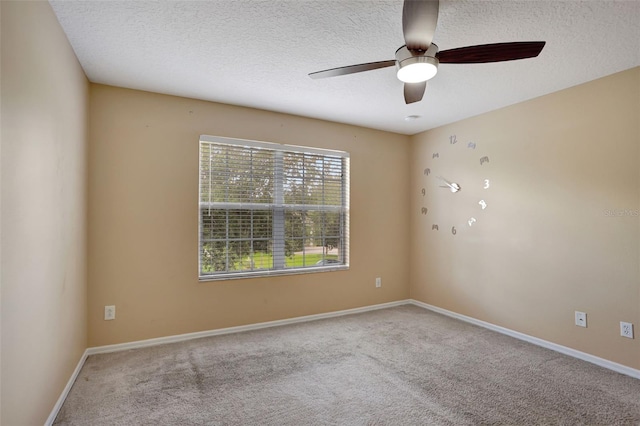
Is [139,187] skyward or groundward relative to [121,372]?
skyward

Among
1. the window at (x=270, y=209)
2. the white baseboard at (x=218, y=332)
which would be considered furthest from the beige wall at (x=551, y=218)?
the window at (x=270, y=209)

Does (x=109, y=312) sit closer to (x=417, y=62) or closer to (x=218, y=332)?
(x=218, y=332)

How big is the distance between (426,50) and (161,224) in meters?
2.72

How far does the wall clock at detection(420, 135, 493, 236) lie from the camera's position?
3.81 metres

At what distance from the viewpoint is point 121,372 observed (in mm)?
2602

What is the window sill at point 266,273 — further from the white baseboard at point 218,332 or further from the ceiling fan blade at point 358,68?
the ceiling fan blade at point 358,68

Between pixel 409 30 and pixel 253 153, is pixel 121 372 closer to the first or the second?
pixel 253 153

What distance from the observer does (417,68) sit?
1.85m

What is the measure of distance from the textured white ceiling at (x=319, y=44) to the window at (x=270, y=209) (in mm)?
687

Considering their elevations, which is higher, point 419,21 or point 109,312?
point 419,21

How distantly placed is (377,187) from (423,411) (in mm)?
2898

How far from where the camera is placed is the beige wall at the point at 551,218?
2.69 metres

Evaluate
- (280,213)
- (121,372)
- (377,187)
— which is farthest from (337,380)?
(377,187)

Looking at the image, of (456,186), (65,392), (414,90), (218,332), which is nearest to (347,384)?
(218,332)
